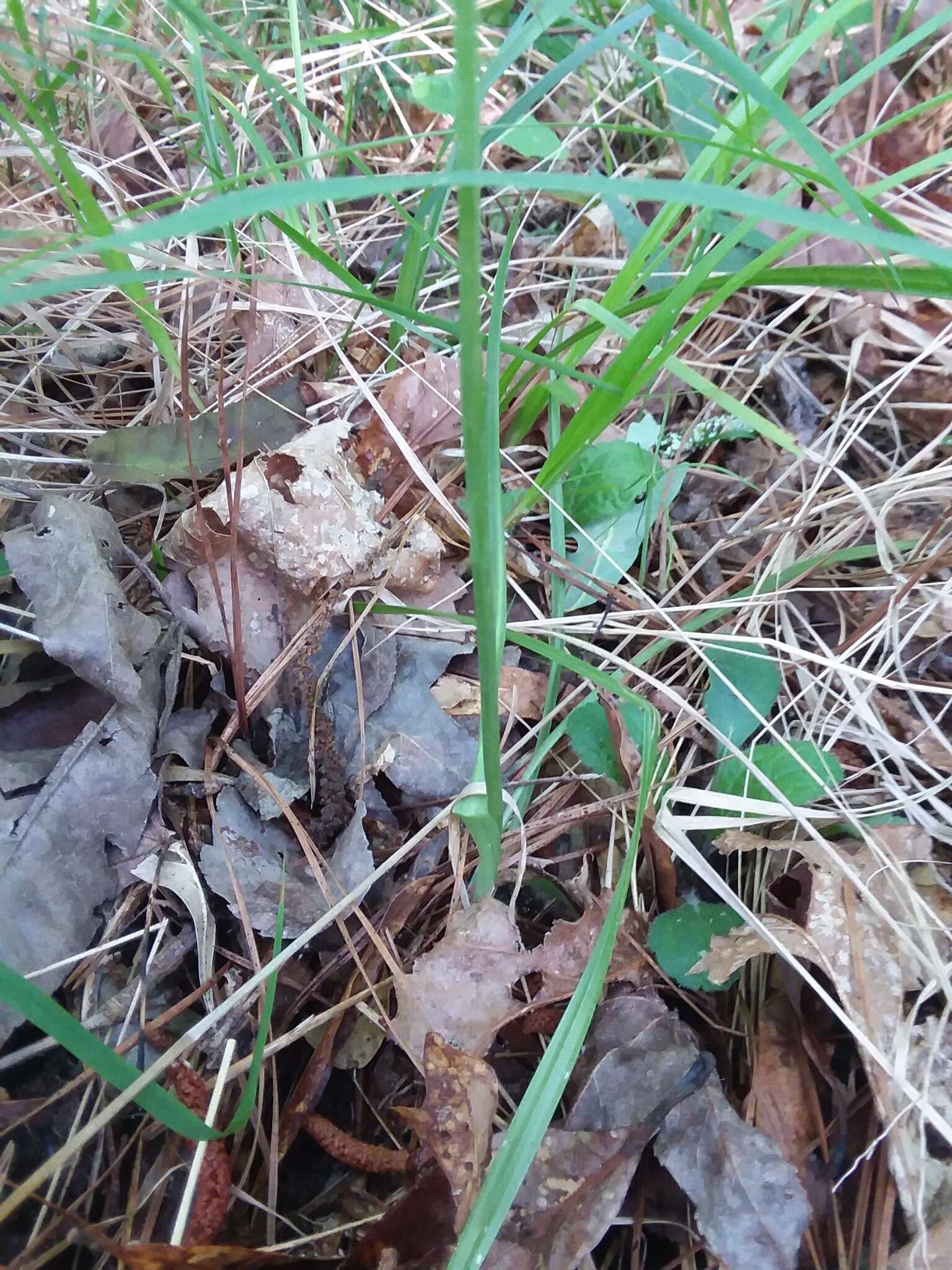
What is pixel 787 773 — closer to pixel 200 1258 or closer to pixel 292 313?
pixel 200 1258

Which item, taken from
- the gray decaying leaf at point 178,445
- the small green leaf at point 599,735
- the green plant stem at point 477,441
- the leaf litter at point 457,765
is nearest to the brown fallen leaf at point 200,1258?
the leaf litter at point 457,765

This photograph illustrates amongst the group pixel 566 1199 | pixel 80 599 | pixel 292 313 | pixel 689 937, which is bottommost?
pixel 566 1199

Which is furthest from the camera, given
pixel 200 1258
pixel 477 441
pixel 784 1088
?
pixel 784 1088

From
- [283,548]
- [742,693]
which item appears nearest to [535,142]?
[283,548]

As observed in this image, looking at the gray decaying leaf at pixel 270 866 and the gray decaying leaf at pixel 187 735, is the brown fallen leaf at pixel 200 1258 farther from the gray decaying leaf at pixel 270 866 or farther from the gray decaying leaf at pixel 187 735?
the gray decaying leaf at pixel 187 735

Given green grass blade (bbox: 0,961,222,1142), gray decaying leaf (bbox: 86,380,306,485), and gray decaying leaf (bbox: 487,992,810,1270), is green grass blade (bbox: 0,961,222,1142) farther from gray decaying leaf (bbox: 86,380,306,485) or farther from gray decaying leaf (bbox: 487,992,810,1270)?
gray decaying leaf (bbox: 86,380,306,485)

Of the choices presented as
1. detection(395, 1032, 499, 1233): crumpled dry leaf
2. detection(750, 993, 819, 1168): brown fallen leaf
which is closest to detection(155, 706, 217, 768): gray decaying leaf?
detection(395, 1032, 499, 1233): crumpled dry leaf

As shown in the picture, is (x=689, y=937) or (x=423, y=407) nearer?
(x=689, y=937)
